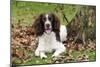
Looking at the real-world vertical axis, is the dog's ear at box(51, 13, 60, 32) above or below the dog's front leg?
above

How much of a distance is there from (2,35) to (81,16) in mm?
826

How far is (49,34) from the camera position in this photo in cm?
198

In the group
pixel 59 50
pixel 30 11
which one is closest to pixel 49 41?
pixel 59 50

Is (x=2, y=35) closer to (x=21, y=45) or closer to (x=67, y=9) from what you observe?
(x=21, y=45)

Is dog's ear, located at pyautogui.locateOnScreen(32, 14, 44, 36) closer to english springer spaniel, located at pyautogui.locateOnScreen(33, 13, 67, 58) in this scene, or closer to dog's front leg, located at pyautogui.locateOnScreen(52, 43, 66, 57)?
english springer spaniel, located at pyautogui.locateOnScreen(33, 13, 67, 58)

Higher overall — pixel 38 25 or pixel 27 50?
pixel 38 25

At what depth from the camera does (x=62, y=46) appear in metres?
2.03

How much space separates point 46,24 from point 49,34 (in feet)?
0.33

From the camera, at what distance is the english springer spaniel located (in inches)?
76.5

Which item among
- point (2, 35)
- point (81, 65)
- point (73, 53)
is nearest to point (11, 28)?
point (2, 35)

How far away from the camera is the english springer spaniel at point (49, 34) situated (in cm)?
194

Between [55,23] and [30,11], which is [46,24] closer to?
[55,23]

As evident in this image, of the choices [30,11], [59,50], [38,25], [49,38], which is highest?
[30,11]

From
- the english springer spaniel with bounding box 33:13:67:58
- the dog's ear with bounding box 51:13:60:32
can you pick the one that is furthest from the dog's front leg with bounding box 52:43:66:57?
the dog's ear with bounding box 51:13:60:32
